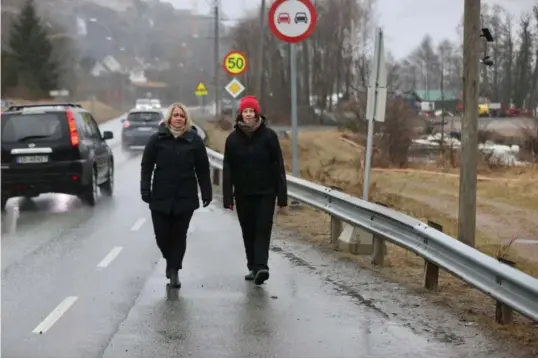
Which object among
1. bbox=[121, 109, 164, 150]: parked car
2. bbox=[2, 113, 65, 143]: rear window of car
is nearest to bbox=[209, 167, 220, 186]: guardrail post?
bbox=[2, 113, 65, 143]: rear window of car

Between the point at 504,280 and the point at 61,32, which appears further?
the point at 61,32

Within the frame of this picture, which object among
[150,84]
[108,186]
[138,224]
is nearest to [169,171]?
[138,224]

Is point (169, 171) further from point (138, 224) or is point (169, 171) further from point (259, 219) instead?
point (138, 224)

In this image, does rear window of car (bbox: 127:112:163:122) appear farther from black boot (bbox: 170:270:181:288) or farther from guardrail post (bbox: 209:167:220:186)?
black boot (bbox: 170:270:181:288)

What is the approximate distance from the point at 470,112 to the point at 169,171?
322 cm

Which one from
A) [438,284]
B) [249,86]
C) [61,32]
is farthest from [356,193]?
[61,32]

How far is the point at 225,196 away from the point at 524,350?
347 centimetres

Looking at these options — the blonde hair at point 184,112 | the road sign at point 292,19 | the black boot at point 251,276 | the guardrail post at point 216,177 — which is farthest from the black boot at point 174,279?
the guardrail post at point 216,177

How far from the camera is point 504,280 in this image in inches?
267

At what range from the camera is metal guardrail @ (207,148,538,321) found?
6.55 metres

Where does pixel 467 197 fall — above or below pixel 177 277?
above

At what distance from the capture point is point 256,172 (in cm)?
882

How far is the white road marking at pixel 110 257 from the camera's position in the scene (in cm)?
1020

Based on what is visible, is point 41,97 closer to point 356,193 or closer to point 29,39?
point 29,39
